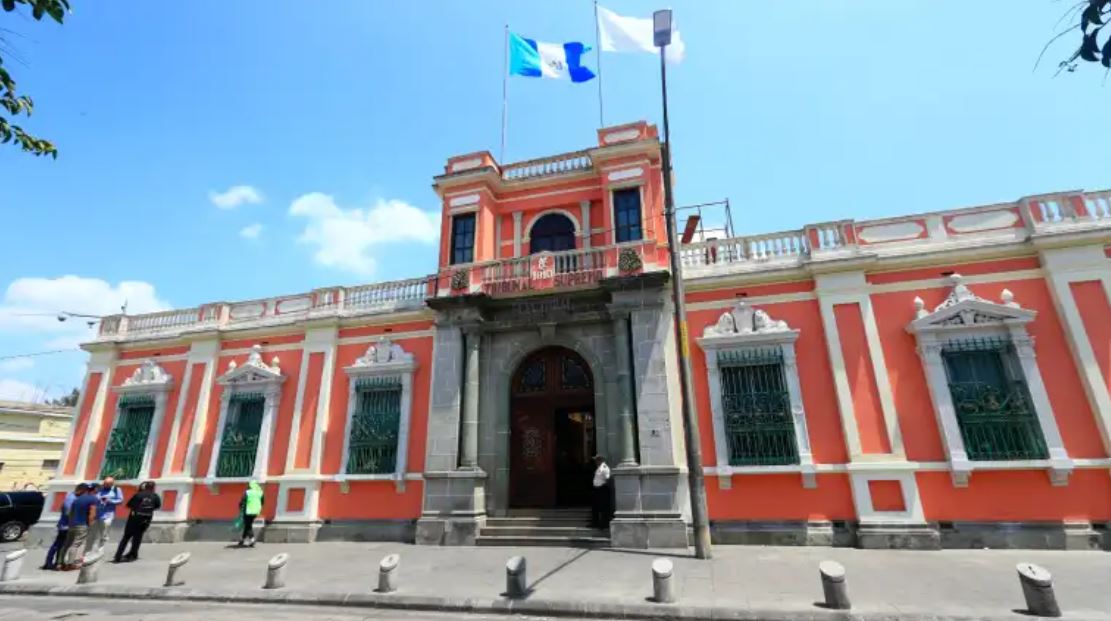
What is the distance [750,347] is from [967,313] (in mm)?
4196

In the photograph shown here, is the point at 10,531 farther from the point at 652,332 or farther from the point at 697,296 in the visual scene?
the point at 697,296

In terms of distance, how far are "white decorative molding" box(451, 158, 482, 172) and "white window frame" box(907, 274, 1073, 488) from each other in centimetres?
1155

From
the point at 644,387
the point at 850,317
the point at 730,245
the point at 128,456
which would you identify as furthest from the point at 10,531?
the point at 850,317

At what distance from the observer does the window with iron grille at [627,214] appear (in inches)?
527

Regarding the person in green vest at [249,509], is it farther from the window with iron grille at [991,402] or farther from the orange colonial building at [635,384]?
the window with iron grille at [991,402]

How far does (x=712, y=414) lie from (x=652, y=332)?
222cm

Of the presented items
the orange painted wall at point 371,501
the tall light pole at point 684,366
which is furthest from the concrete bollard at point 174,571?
the tall light pole at point 684,366

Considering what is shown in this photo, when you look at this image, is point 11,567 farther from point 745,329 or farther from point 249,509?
point 745,329

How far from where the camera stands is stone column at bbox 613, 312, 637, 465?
36.3 ft

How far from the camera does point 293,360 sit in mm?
14828

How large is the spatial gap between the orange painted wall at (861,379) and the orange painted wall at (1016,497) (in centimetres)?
98

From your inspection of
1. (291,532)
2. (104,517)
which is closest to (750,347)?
(291,532)

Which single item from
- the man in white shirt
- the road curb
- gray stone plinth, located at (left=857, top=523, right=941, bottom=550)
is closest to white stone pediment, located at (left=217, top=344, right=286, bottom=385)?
the road curb

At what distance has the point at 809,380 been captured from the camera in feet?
36.2
